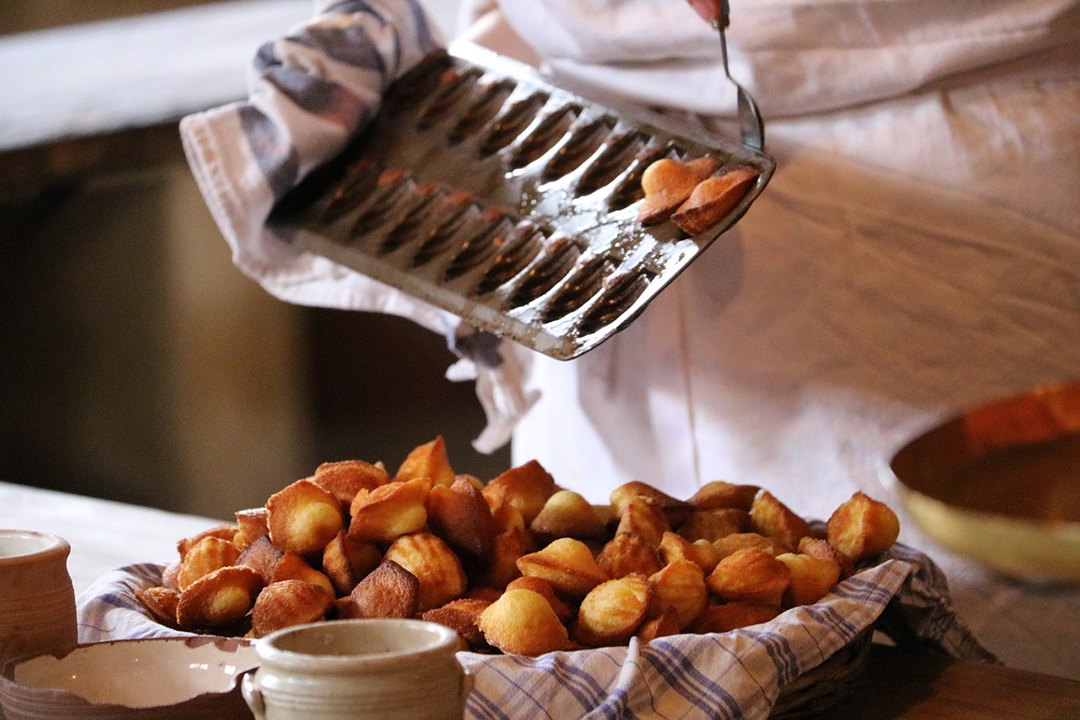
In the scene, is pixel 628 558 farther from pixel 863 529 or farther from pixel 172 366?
pixel 172 366

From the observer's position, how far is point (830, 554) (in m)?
0.76

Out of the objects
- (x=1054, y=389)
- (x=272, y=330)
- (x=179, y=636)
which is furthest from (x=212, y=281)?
(x=1054, y=389)

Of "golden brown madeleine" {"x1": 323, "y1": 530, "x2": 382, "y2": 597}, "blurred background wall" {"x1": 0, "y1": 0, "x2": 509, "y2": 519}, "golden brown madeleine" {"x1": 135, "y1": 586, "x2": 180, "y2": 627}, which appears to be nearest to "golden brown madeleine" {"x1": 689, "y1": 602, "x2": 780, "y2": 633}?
"golden brown madeleine" {"x1": 323, "y1": 530, "x2": 382, "y2": 597}

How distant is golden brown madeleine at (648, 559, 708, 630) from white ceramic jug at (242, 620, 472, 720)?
0.22 meters

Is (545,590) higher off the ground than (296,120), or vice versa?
(296,120)

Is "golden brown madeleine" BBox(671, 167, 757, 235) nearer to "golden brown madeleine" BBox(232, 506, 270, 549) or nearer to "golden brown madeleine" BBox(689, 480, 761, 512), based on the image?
"golden brown madeleine" BBox(689, 480, 761, 512)

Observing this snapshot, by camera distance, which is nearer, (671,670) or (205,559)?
(671,670)

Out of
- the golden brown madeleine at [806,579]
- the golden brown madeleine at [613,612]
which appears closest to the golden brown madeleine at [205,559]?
the golden brown madeleine at [613,612]

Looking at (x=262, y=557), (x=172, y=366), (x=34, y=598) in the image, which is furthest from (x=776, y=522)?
(x=172, y=366)

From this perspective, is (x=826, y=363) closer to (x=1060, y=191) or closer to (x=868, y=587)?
(x=1060, y=191)

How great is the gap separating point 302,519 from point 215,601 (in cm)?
8

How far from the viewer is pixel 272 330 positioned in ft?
12.0

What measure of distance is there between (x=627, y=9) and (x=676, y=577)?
25.1 inches

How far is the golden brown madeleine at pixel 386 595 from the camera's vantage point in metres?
0.68
